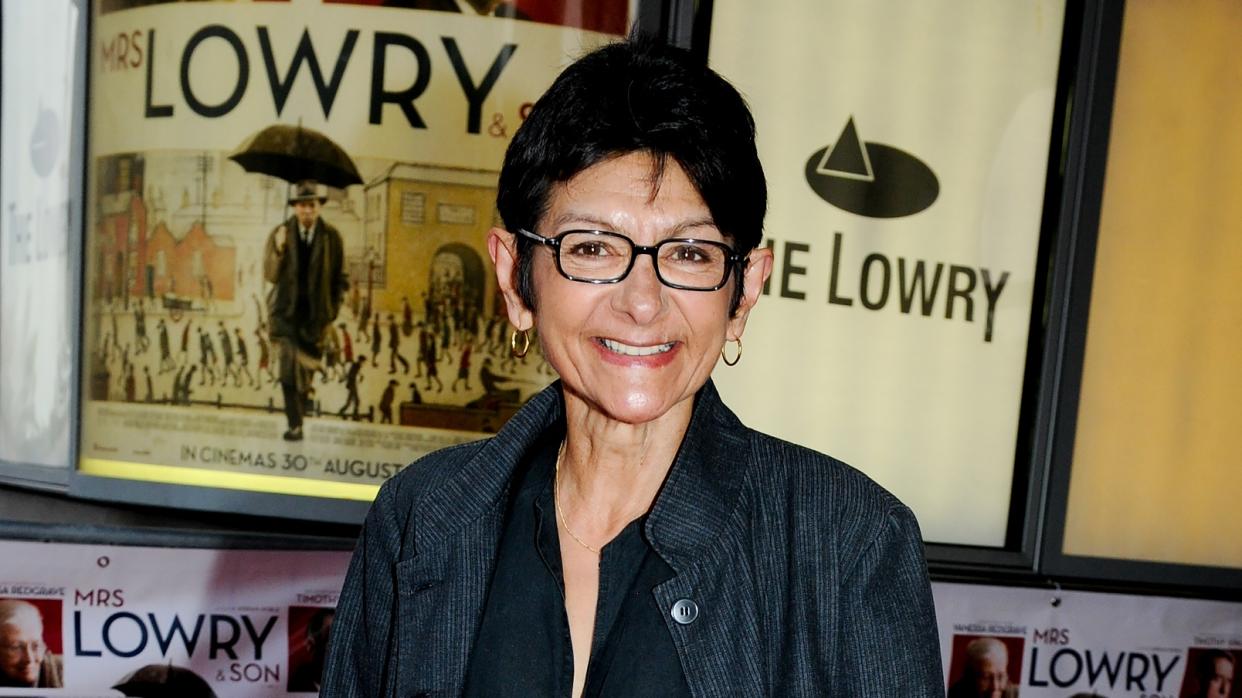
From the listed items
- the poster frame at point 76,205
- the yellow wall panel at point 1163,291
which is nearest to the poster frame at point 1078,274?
the yellow wall panel at point 1163,291

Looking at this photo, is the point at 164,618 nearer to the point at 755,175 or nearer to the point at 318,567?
the point at 318,567

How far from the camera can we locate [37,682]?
2889 mm

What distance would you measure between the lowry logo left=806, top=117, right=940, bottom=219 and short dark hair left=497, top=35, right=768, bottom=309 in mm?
1938

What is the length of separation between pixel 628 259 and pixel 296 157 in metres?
2.01

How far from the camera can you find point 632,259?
4.88 ft

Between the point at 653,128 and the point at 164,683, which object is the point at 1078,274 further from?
the point at 164,683

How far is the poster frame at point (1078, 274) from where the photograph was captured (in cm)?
352

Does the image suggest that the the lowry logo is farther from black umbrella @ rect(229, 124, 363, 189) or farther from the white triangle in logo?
black umbrella @ rect(229, 124, 363, 189)

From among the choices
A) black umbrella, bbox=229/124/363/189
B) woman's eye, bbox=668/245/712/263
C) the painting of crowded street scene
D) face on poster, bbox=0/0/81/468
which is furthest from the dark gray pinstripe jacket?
face on poster, bbox=0/0/81/468

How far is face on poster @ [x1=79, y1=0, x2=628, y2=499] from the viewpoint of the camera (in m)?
3.24

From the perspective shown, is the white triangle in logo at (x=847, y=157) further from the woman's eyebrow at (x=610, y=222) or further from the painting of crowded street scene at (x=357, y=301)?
the woman's eyebrow at (x=610, y=222)

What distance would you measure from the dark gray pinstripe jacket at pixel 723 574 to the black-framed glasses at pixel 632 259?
7.9 inches

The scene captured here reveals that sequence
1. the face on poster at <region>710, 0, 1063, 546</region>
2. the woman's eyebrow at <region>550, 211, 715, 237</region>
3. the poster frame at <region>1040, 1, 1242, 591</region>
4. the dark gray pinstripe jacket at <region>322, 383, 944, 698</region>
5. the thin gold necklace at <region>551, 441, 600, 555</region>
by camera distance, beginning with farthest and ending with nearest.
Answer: the poster frame at <region>1040, 1, 1242, 591</region> < the face on poster at <region>710, 0, 1063, 546</region> < the thin gold necklace at <region>551, 441, 600, 555</region> < the woman's eyebrow at <region>550, 211, 715, 237</region> < the dark gray pinstripe jacket at <region>322, 383, 944, 698</region>

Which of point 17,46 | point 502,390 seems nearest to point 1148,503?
point 502,390
